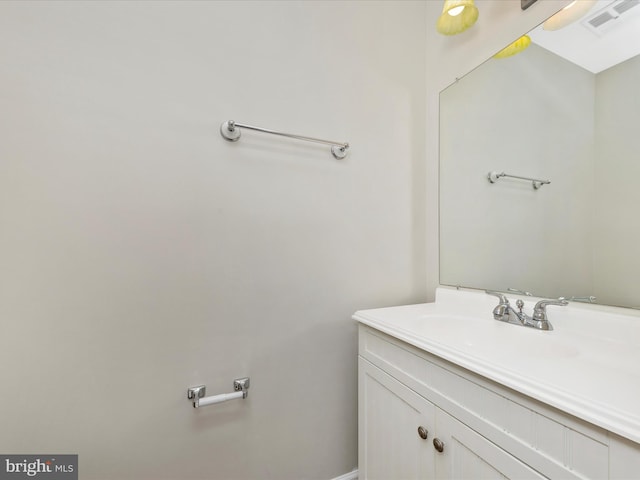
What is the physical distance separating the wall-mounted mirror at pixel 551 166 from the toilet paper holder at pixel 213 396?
1035 millimetres

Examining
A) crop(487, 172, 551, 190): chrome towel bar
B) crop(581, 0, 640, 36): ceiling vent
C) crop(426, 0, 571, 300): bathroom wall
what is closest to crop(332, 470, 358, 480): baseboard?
crop(426, 0, 571, 300): bathroom wall

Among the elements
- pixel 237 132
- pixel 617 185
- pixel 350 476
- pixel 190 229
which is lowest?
pixel 350 476

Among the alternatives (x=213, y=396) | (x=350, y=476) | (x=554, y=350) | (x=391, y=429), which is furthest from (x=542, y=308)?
(x=213, y=396)

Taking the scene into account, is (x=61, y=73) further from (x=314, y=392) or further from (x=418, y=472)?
(x=418, y=472)

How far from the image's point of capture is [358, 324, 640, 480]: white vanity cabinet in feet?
1.57

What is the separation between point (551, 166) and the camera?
995mm

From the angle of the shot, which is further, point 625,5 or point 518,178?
point 518,178

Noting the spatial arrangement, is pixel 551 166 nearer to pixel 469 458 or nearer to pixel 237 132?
pixel 469 458

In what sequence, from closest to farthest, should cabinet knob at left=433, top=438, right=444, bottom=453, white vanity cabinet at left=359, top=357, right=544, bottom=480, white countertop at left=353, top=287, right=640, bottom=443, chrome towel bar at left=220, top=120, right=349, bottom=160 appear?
white countertop at left=353, top=287, right=640, bottom=443 < white vanity cabinet at left=359, top=357, right=544, bottom=480 < cabinet knob at left=433, top=438, right=444, bottom=453 < chrome towel bar at left=220, top=120, right=349, bottom=160

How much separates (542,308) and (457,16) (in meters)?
1.21

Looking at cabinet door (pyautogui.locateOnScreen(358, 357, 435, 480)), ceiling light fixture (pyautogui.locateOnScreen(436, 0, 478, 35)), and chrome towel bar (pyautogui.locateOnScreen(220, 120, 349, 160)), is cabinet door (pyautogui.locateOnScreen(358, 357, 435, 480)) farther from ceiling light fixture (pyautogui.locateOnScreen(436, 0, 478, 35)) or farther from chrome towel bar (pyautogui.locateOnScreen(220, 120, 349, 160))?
ceiling light fixture (pyautogui.locateOnScreen(436, 0, 478, 35))

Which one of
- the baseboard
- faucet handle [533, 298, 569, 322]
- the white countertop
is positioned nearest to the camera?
the white countertop

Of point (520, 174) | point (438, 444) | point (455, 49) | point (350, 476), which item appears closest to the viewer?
point (438, 444)

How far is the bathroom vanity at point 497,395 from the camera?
47 centimetres
